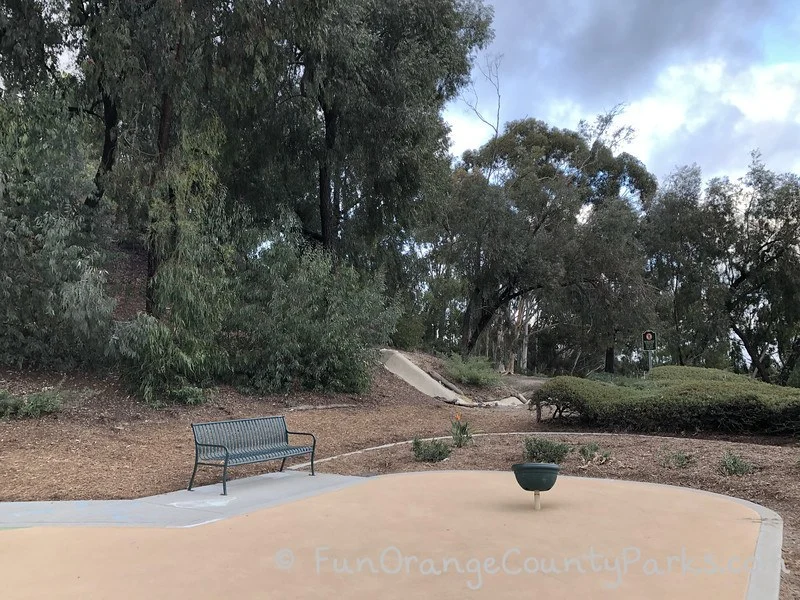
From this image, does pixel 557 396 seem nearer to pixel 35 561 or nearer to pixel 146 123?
pixel 35 561

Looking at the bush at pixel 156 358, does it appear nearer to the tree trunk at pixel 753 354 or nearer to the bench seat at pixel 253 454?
the bench seat at pixel 253 454

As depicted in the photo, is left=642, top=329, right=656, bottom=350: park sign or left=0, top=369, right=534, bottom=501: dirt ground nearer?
left=0, top=369, right=534, bottom=501: dirt ground

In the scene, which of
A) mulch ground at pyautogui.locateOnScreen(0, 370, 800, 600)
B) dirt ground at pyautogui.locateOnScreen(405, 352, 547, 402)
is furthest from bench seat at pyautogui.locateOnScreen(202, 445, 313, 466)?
dirt ground at pyautogui.locateOnScreen(405, 352, 547, 402)

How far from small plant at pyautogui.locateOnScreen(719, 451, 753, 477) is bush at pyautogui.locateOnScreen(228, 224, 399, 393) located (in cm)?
892

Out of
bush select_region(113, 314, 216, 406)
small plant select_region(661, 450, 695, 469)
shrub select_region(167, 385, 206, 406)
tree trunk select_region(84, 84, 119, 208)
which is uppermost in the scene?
tree trunk select_region(84, 84, 119, 208)

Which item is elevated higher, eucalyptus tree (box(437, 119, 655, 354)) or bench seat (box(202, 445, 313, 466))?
eucalyptus tree (box(437, 119, 655, 354))

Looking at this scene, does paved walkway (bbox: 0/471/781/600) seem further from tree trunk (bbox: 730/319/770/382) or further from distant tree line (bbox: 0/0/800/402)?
tree trunk (bbox: 730/319/770/382)

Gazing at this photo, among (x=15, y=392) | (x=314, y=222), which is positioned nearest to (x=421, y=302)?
(x=314, y=222)

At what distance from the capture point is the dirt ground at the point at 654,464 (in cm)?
698

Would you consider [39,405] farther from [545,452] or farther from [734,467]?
[734,467]

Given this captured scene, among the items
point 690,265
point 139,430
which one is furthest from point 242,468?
point 690,265

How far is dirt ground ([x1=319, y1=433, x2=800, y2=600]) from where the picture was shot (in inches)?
275

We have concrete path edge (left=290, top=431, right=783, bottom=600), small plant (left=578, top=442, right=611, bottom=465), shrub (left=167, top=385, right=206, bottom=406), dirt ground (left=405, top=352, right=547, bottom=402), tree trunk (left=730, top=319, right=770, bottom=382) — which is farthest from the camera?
tree trunk (left=730, top=319, right=770, bottom=382)

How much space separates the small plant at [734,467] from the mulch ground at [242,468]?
10cm
